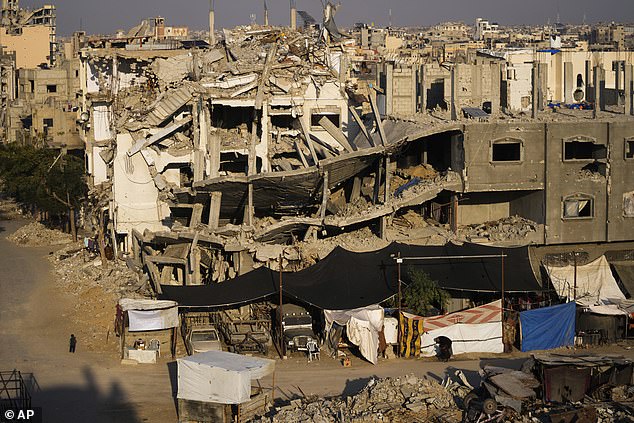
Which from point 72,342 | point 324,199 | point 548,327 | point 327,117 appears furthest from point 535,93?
point 72,342

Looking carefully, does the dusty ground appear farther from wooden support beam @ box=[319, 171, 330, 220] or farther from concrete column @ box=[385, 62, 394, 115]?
concrete column @ box=[385, 62, 394, 115]

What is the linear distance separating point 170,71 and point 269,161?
18.4 ft

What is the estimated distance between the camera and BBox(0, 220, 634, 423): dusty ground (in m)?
23.1

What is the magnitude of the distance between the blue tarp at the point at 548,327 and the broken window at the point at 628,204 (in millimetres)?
6121

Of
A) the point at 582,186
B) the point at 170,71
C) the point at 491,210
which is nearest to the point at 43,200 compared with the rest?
the point at 170,71

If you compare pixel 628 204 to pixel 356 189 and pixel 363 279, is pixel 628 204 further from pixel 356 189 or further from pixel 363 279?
pixel 363 279

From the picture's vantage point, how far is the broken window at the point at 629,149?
32.4m

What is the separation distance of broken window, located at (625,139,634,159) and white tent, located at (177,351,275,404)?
1515 centimetres

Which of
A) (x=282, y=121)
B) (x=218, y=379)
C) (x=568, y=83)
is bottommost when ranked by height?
(x=218, y=379)

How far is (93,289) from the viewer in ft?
114

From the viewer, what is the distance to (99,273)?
3666 centimetres

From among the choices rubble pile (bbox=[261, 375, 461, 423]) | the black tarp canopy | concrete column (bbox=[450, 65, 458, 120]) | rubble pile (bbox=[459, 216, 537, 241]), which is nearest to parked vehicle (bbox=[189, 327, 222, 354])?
the black tarp canopy

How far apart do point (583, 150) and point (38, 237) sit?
24.1 m

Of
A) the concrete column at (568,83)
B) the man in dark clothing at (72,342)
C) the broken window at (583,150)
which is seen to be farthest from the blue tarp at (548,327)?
the concrete column at (568,83)
